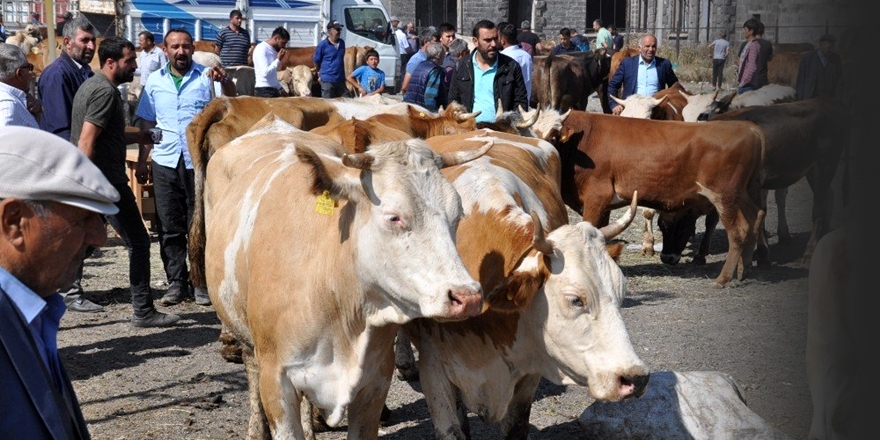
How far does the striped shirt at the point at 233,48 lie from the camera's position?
19.7 meters

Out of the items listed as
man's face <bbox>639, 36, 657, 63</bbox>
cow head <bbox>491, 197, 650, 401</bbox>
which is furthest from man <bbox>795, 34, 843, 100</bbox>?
man's face <bbox>639, 36, 657, 63</bbox>

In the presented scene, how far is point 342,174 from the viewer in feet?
13.4

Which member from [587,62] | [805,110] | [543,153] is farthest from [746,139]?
[587,62]

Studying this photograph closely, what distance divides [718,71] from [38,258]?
2002 cm

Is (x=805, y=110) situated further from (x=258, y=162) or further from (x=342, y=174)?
(x=342, y=174)

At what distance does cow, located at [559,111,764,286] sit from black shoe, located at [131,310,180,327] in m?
3.88

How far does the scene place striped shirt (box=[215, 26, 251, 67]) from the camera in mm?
19672

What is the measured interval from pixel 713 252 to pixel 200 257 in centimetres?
602

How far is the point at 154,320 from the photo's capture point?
7.47m

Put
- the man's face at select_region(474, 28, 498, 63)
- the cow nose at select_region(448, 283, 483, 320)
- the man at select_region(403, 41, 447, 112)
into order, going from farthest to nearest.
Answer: the man at select_region(403, 41, 447, 112)
the man's face at select_region(474, 28, 498, 63)
the cow nose at select_region(448, 283, 483, 320)

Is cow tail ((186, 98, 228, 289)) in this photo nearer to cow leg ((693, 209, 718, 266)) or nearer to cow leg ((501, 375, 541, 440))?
cow leg ((501, 375, 541, 440))

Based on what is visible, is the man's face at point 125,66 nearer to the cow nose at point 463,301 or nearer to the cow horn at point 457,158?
the cow horn at point 457,158

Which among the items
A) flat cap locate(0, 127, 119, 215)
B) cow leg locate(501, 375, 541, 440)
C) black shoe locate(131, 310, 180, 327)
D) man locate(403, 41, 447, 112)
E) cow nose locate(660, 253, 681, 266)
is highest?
flat cap locate(0, 127, 119, 215)

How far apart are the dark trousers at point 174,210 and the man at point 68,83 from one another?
0.67m
